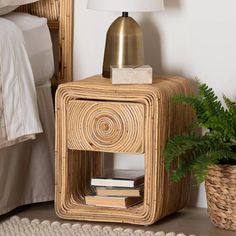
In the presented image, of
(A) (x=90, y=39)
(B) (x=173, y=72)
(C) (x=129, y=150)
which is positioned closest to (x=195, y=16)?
(B) (x=173, y=72)

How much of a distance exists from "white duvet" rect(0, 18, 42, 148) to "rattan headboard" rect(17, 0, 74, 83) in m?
0.34

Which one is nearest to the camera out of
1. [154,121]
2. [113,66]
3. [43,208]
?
[154,121]

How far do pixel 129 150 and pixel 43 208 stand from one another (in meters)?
0.49

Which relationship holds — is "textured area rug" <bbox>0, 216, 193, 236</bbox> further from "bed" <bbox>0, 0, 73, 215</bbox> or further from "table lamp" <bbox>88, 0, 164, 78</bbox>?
"table lamp" <bbox>88, 0, 164, 78</bbox>

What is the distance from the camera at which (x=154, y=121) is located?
97.7 inches

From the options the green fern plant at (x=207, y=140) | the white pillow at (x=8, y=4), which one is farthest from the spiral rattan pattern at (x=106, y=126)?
the white pillow at (x=8, y=4)

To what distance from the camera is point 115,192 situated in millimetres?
2641

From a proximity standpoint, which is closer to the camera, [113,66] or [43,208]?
[113,66]

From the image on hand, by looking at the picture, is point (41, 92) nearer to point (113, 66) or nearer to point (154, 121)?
point (113, 66)

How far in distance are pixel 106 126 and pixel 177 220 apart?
1.41 ft

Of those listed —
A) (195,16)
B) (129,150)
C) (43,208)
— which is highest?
Result: (195,16)

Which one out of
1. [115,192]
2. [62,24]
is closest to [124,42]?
[62,24]

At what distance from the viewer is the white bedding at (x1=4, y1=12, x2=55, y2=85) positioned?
2.77 metres

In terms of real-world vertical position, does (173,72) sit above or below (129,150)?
above
